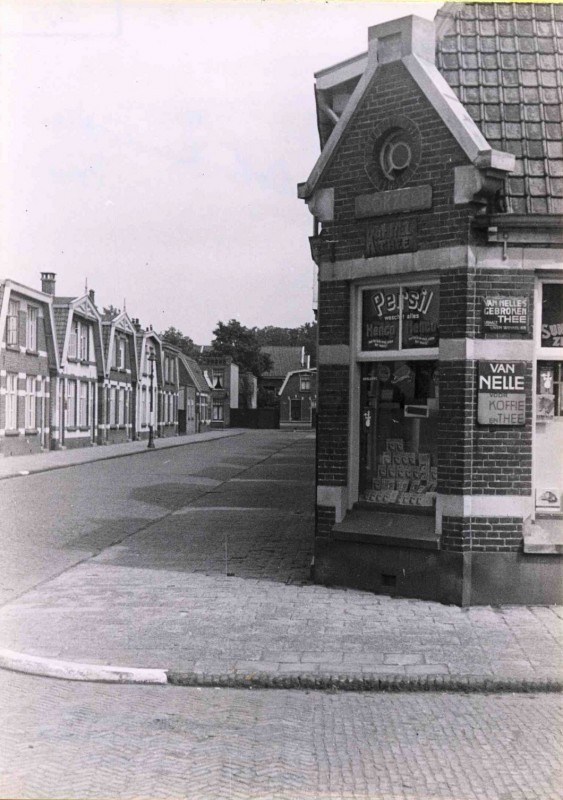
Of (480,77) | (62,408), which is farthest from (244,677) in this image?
(62,408)

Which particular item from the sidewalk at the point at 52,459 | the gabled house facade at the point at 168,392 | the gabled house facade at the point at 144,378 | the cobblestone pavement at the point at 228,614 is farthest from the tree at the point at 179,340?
the cobblestone pavement at the point at 228,614

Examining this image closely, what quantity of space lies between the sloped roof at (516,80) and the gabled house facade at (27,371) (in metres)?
22.9

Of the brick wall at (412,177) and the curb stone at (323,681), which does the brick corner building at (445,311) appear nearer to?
the brick wall at (412,177)

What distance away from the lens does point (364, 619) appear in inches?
300

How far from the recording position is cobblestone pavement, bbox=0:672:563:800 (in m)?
4.33

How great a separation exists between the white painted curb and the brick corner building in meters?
3.19

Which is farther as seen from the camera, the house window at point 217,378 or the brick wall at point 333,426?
the house window at point 217,378

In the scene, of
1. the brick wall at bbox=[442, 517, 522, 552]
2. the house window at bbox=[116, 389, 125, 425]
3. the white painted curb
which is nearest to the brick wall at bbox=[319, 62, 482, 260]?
the brick wall at bbox=[442, 517, 522, 552]

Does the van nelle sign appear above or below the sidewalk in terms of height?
above

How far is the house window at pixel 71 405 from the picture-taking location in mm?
38500

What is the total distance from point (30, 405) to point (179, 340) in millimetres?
86839

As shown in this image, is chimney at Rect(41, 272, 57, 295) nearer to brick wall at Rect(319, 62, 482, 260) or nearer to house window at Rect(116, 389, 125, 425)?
house window at Rect(116, 389, 125, 425)

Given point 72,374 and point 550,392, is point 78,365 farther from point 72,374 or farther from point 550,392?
point 550,392

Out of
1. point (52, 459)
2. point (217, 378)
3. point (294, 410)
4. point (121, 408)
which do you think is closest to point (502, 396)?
point (52, 459)
